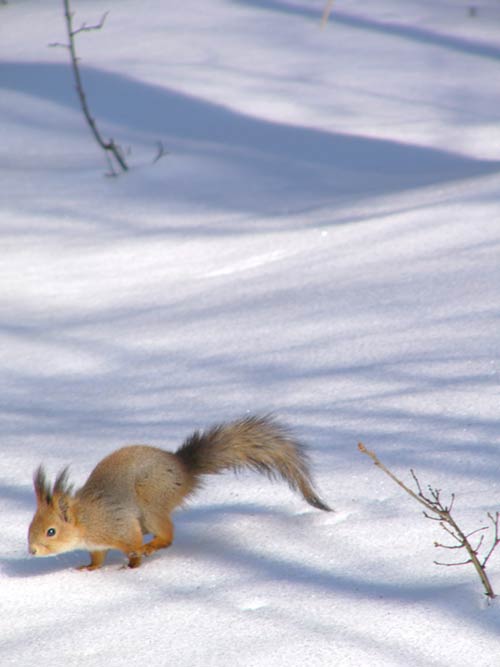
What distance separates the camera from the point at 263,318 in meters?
4.86

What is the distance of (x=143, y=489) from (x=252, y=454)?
0.32 metres

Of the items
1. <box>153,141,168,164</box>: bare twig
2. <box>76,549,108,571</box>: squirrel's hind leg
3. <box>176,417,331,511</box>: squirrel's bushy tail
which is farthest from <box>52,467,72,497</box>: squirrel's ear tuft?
<box>153,141,168,164</box>: bare twig

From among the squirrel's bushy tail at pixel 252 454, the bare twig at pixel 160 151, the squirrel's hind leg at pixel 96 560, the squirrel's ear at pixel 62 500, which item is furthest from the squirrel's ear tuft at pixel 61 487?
the bare twig at pixel 160 151

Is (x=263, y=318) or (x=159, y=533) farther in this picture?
(x=263, y=318)

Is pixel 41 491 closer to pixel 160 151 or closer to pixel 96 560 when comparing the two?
pixel 96 560

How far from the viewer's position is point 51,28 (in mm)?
12531

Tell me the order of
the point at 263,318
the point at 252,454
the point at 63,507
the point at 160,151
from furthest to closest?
the point at 160,151 < the point at 263,318 < the point at 252,454 < the point at 63,507

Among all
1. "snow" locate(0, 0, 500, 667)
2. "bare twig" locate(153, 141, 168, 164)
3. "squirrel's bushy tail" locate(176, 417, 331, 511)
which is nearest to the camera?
"snow" locate(0, 0, 500, 667)

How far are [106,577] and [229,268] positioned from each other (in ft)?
11.2

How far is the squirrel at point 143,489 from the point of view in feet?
8.56

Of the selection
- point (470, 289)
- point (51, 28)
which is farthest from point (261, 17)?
point (470, 289)

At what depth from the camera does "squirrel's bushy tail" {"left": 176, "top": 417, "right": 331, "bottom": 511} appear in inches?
108

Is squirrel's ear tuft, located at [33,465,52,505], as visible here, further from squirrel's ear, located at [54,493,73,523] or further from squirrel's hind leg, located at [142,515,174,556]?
squirrel's hind leg, located at [142,515,174,556]

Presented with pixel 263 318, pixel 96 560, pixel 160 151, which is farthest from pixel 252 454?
pixel 160 151
